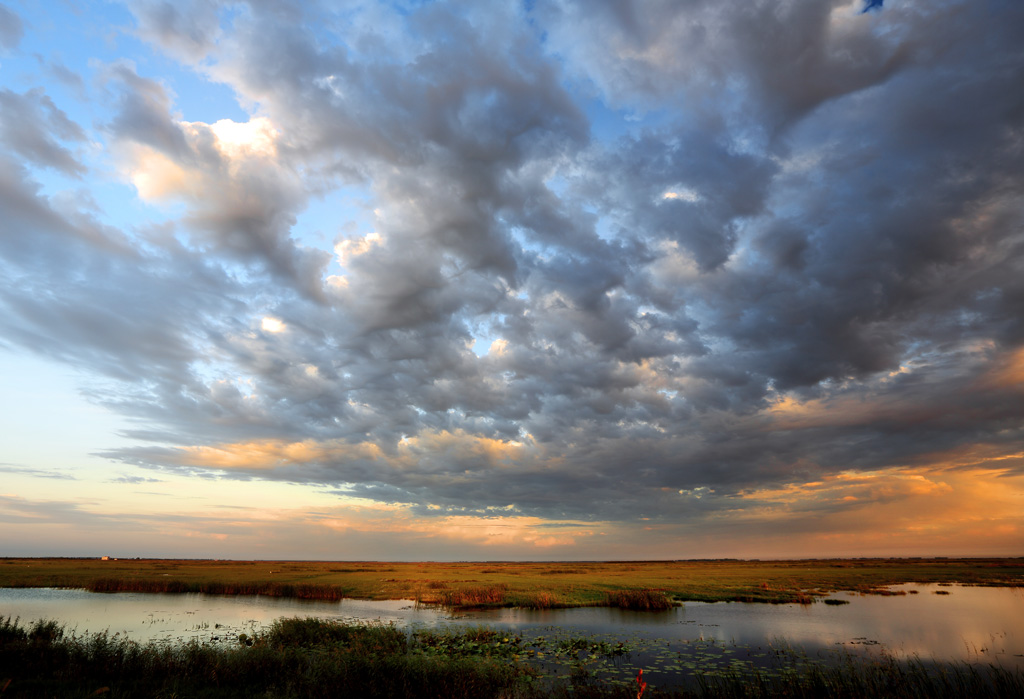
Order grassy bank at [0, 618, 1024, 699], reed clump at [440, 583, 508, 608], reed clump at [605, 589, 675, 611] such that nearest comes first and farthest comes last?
grassy bank at [0, 618, 1024, 699] → reed clump at [605, 589, 675, 611] → reed clump at [440, 583, 508, 608]

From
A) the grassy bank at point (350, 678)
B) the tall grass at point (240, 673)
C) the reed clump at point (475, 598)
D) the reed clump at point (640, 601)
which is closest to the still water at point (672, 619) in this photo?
the reed clump at point (640, 601)

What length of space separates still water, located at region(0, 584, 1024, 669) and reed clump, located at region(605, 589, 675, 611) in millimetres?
1870

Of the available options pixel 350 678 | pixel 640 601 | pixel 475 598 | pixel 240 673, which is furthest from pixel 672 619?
pixel 240 673

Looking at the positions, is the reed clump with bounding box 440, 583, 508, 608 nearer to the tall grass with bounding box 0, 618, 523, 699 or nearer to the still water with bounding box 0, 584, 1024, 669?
the still water with bounding box 0, 584, 1024, 669

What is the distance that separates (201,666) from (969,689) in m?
27.4

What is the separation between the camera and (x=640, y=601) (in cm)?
4434

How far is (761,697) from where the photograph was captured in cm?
1623

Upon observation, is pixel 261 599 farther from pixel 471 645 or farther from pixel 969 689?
pixel 969 689

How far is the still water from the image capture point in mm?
27250

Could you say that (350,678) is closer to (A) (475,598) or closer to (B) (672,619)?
(B) (672,619)

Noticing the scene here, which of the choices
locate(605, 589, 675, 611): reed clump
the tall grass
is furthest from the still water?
the tall grass

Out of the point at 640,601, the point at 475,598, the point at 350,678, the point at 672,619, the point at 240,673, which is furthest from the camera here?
the point at 475,598

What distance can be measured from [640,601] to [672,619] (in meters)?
7.57

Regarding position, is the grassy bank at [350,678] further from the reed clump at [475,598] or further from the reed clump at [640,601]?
the reed clump at [475,598]
